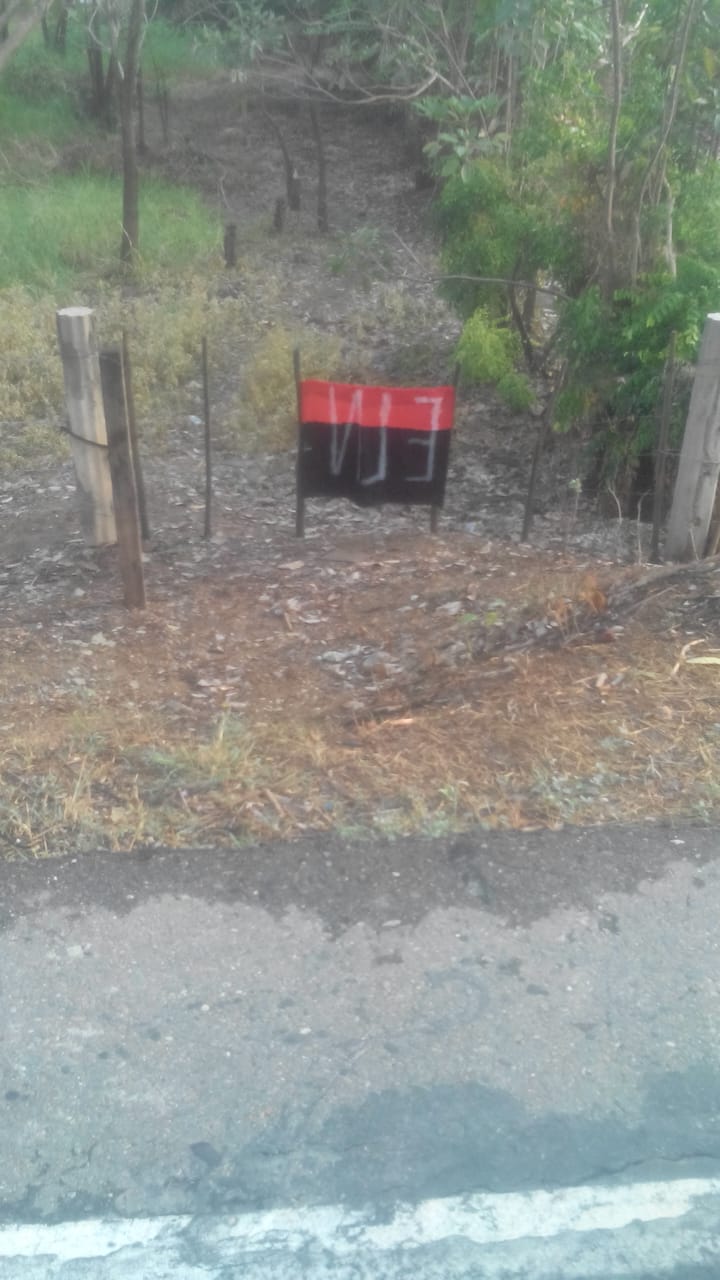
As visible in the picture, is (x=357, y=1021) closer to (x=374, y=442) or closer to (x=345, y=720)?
(x=345, y=720)

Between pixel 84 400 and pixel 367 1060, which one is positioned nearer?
pixel 367 1060

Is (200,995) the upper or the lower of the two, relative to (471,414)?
upper

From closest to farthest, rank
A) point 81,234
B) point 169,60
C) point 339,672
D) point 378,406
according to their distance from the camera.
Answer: point 339,672 → point 378,406 → point 81,234 → point 169,60

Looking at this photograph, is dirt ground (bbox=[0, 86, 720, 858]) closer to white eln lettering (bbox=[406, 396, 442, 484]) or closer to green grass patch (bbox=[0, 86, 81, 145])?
white eln lettering (bbox=[406, 396, 442, 484])

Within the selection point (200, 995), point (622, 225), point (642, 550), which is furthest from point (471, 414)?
point (200, 995)

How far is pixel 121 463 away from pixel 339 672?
1.46m

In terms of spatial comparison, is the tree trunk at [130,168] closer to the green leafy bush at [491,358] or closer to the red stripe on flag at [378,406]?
the green leafy bush at [491,358]

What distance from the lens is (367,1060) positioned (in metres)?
3.03

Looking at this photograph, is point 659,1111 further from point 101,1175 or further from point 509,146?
point 509,146

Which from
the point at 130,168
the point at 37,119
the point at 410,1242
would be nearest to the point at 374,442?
the point at 410,1242

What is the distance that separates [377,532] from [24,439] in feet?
11.4

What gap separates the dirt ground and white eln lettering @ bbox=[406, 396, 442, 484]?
1.61ft

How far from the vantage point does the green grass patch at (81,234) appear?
44.4 feet

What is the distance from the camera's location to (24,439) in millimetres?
9391
